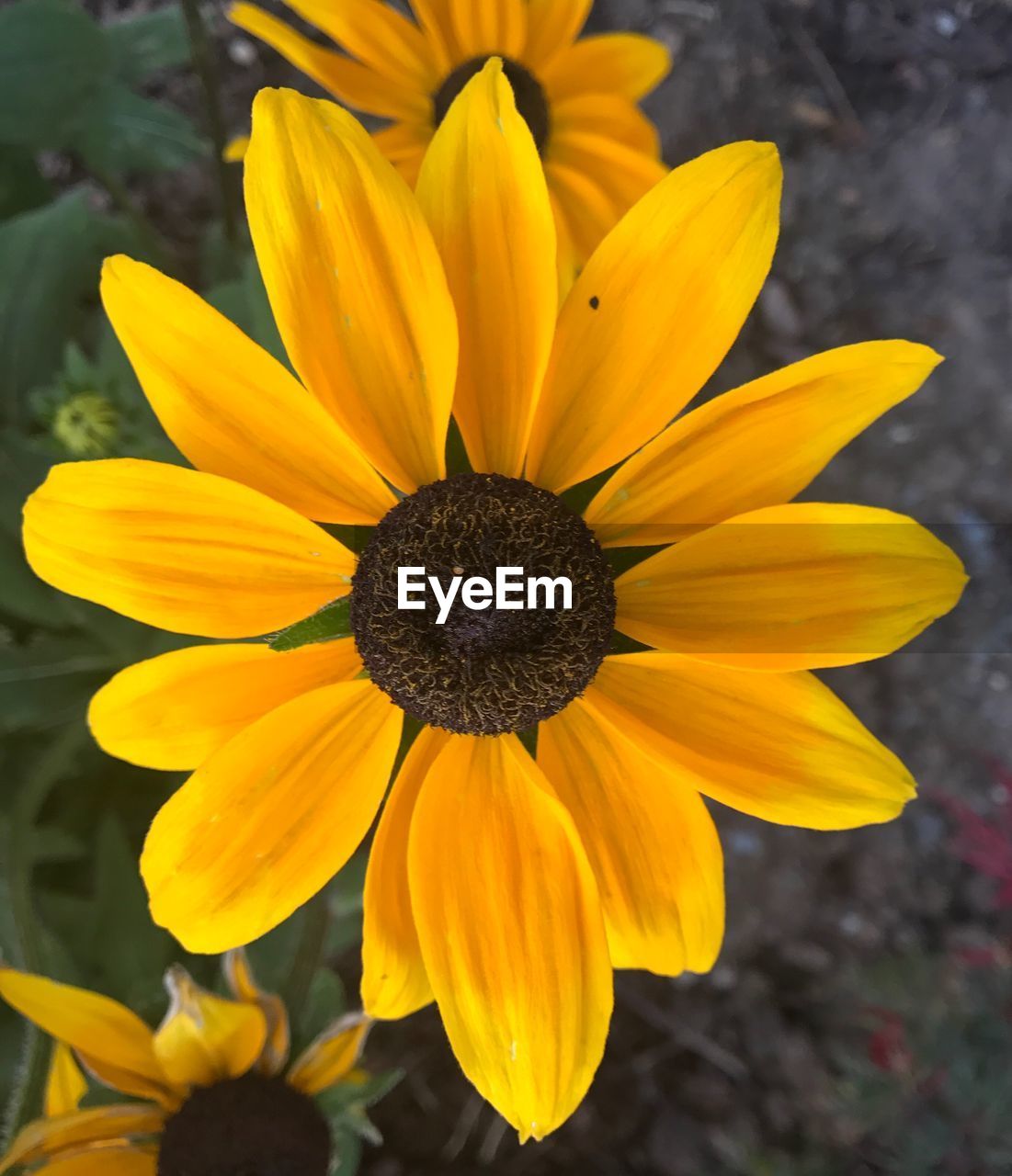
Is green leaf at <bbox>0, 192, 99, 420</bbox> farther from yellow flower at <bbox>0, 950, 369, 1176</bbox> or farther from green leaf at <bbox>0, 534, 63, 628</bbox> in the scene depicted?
yellow flower at <bbox>0, 950, 369, 1176</bbox>

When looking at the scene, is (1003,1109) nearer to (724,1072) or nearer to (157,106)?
(724,1072)

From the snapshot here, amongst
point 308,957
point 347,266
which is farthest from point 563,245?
point 308,957

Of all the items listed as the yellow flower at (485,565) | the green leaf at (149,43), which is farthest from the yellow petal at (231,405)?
the green leaf at (149,43)

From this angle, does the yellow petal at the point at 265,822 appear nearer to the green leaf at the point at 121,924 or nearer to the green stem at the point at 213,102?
the green leaf at the point at 121,924

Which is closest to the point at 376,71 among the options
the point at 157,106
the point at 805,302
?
the point at 157,106

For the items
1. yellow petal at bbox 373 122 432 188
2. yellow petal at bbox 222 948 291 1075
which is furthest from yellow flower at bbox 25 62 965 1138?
yellow petal at bbox 373 122 432 188
